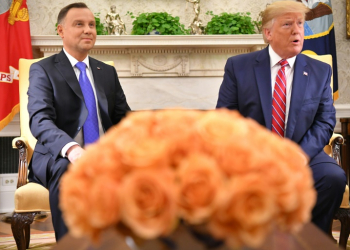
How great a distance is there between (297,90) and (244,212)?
1.98 m

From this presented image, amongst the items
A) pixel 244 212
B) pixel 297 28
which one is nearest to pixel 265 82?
pixel 297 28

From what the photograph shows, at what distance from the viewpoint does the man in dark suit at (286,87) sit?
8.24 ft

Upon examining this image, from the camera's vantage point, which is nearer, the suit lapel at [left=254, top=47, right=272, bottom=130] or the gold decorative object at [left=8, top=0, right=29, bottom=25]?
the suit lapel at [left=254, top=47, right=272, bottom=130]

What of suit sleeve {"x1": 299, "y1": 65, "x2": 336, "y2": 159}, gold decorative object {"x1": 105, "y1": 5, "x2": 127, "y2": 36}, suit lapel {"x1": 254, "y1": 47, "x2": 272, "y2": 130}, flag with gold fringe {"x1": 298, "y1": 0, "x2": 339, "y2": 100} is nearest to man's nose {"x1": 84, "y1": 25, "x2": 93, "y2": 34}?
suit lapel {"x1": 254, "y1": 47, "x2": 272, "y2": 130}

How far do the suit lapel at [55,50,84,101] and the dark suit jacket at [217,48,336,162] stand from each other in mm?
855

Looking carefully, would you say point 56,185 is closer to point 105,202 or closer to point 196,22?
point 105,202

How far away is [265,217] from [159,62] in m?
4.16

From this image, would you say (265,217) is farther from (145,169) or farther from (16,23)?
(16,23)

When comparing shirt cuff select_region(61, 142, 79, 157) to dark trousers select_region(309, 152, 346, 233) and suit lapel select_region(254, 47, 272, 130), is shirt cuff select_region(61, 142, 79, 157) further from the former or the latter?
dark trousers select_region(309, 152, 346, 233)

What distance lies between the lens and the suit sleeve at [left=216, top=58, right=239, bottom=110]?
273 cm

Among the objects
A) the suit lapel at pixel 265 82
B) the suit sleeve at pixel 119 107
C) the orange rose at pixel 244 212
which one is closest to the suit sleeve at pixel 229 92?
the suit lapel at pixel 265 82

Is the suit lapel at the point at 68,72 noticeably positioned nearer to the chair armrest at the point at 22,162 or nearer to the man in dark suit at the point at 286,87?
the chair armrest at the point at 22,162

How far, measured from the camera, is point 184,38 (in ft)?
15.1

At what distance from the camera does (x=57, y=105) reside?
257 cm
